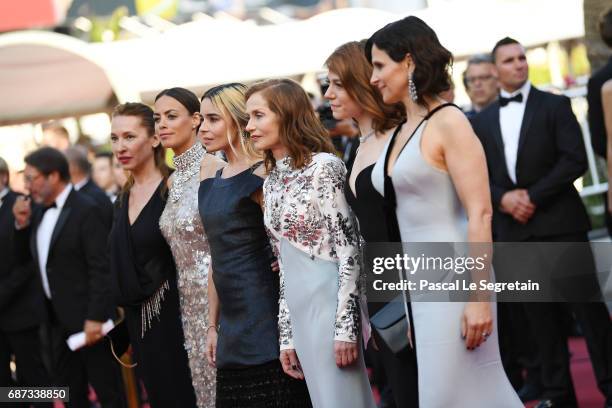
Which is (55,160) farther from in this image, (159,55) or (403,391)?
(159,55)

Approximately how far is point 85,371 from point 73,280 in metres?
0.70

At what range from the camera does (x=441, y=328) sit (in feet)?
14.2

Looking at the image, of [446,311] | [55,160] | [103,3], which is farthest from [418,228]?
[103,3]

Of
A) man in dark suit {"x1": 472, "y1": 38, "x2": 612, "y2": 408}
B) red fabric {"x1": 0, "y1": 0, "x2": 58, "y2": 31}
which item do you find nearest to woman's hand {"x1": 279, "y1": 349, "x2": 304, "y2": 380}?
man in dark suit {"x1": 472, "y1": 38, "x2": 612, "y2": 408}

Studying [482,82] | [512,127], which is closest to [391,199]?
[512,127]

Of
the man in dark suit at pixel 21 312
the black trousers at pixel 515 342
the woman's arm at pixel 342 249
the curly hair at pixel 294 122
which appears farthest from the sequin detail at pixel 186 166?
the black trousers at pixel 515 342

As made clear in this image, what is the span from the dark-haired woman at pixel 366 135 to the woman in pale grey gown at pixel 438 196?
9.5 inches

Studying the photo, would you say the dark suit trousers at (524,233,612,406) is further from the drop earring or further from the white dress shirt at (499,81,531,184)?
the drop earring

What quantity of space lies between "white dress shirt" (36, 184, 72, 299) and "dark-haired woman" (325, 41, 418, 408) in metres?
3.38

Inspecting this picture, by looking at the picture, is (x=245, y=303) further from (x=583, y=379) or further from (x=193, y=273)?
(x=583, y=379)

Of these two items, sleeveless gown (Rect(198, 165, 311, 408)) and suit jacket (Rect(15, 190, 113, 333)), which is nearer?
sleeveless gown (Rect(198, 165, 311, 408))

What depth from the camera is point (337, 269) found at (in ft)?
16.4

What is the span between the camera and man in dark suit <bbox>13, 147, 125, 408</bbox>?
775cm

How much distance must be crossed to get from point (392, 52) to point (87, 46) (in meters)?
10.6
